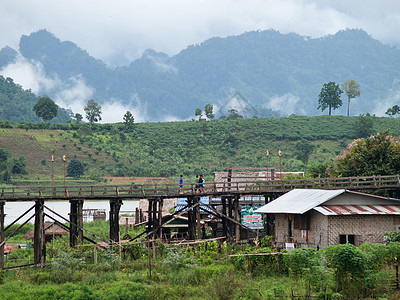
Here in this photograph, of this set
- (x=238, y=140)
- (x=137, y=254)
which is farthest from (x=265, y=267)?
(x=238, y=140)

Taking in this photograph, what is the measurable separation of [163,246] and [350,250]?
13863mm

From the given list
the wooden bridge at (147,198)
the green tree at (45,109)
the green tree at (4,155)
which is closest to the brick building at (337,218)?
the wooden bridge at (147,198)

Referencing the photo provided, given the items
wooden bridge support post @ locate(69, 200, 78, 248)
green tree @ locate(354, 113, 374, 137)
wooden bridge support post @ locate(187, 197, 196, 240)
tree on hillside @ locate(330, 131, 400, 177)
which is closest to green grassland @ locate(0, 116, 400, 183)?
green tree @ locate(354, 113, 374, 137)

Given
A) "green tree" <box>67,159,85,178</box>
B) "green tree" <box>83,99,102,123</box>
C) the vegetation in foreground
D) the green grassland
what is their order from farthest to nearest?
Answer: 1. "green tree" <box>83,99,102,123</box>
2. the green grassland
3. "green tree" <box>67,159,85,178</box>
4. the vegetation in foreground

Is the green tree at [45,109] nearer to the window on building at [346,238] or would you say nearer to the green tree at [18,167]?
the green tree at [18,167]

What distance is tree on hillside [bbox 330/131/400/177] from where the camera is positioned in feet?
155

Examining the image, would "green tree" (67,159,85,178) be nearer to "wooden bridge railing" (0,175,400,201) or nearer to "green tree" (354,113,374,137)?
"green tree" (354,113,374,137)

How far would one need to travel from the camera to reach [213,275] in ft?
99.1

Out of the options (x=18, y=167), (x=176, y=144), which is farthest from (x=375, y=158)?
(x=176, y=144)

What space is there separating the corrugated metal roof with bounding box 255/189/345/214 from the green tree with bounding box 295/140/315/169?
265 ft

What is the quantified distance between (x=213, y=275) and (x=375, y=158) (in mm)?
23227

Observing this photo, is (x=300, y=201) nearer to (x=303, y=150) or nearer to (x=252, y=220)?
(x=252, y=220)

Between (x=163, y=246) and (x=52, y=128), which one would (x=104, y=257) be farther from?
(x=52, y=128)

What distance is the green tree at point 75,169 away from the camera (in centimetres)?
11294
